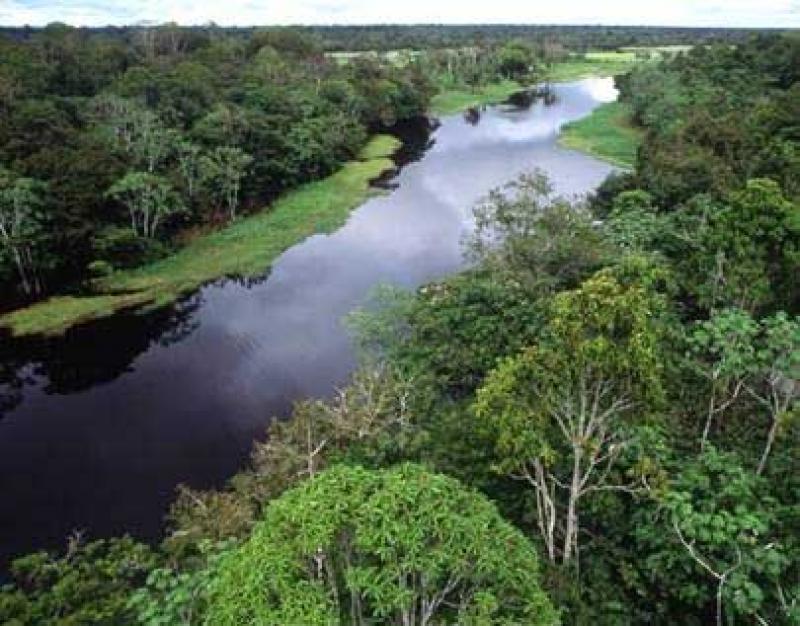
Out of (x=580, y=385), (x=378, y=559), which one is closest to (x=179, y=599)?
(x=378, y=559)

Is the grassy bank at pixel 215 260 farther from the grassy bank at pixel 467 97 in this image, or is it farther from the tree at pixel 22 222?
the grassy bank at pixel 467 97

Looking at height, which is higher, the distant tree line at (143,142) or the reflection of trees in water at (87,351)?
the distant tree line at (143,142)

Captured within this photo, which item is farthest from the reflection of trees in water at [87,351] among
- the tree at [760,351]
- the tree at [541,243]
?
the tree at [760,351]

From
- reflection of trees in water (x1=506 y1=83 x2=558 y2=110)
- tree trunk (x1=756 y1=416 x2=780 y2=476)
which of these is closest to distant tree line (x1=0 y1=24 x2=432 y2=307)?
reflection of trees in water (x1=506 y1=83 x2=558 y2=110)

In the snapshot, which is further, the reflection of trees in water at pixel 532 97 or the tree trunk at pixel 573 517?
the reflection of trees in water at pixel 532 97

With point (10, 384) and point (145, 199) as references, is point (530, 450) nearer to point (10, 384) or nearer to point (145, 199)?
point (10, 384)

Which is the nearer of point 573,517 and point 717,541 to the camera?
point 717,541

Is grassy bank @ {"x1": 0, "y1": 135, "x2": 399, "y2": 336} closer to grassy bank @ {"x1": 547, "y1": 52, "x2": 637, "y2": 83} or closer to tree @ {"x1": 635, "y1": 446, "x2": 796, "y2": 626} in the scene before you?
tree @ {"x1": 635, "y1": 446, "x2": 796, "y2": 626}

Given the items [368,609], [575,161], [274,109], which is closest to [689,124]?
[575,161]
